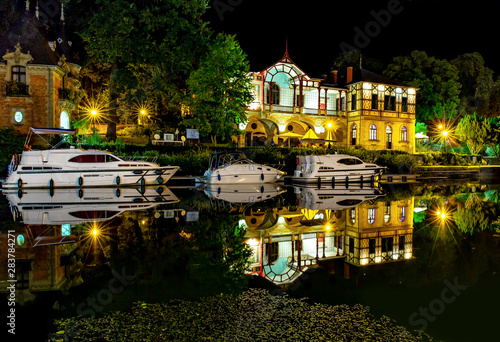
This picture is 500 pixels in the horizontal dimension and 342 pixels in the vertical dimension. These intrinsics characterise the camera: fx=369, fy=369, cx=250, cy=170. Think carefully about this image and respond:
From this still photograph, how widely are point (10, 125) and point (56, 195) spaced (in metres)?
14.2

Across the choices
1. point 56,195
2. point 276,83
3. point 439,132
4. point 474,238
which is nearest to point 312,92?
point 276,83

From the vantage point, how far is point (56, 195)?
17.7 meters

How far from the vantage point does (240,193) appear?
1939cm

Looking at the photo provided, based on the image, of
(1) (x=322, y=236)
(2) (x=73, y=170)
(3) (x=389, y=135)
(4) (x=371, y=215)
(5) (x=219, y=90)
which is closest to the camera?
(1) (x=322, y=236)

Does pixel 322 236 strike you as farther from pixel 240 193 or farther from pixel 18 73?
pixel 18 73

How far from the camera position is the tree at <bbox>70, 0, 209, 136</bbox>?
29.1 meters

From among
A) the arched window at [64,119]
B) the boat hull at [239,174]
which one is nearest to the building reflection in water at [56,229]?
the boat hull at [239,174]

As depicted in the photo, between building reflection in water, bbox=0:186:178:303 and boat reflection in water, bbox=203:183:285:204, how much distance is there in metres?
2.64

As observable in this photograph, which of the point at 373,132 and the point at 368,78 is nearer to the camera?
the point at 368,78

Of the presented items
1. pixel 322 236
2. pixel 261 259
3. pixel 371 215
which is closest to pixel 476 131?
pixel 371 215

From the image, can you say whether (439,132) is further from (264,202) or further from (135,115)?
(264,202)

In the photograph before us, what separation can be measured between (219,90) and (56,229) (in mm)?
20963

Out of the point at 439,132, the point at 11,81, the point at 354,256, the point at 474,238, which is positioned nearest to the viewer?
the point at 354,256

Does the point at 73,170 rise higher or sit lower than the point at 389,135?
lower
